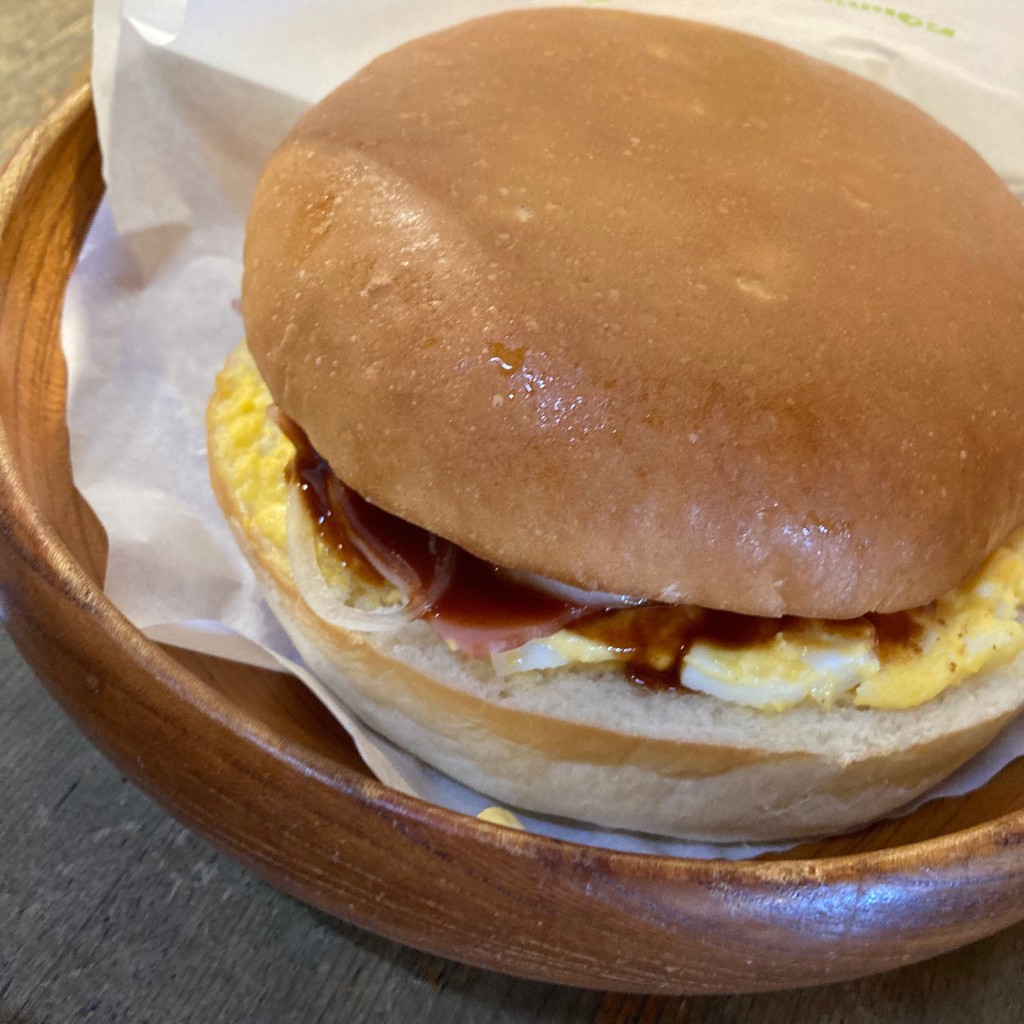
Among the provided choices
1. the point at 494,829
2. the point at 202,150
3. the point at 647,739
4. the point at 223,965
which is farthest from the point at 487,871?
the point at 202,150

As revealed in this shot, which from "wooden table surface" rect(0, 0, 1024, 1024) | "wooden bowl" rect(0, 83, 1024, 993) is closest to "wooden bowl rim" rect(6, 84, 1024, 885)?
"wooden bowl" rect(0, 83, 1024, 993)

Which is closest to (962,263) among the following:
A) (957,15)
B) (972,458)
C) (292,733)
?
(972,458)

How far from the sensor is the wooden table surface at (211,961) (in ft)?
3.02

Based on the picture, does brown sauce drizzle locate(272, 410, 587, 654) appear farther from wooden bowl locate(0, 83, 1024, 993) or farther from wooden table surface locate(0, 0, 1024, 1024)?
wooden table surface locate(0, 0, 1024, 1024)

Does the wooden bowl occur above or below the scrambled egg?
below

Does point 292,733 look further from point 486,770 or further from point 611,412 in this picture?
point 611,412

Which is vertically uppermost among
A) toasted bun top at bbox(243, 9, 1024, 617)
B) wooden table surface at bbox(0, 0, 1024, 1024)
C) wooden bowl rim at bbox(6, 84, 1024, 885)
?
toasted bun top at bbox(243, 9, 1024, 617)

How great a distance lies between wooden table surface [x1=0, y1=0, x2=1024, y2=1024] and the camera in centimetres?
92

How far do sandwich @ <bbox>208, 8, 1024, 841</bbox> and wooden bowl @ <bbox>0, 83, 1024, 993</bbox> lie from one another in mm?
192

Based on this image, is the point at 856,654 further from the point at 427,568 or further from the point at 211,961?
the point at 211,961

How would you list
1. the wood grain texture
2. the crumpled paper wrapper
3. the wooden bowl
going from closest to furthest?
the wooden bowl
the wood grain texture
the crumpled paper wrapper

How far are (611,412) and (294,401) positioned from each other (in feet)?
1.06

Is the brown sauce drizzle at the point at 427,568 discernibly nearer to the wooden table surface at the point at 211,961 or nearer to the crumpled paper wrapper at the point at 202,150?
the crumpled paper wrapper at the point at 202,150

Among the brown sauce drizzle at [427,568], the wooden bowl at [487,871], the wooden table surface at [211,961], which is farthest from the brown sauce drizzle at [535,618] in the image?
the wooden table surface at [211,961]
